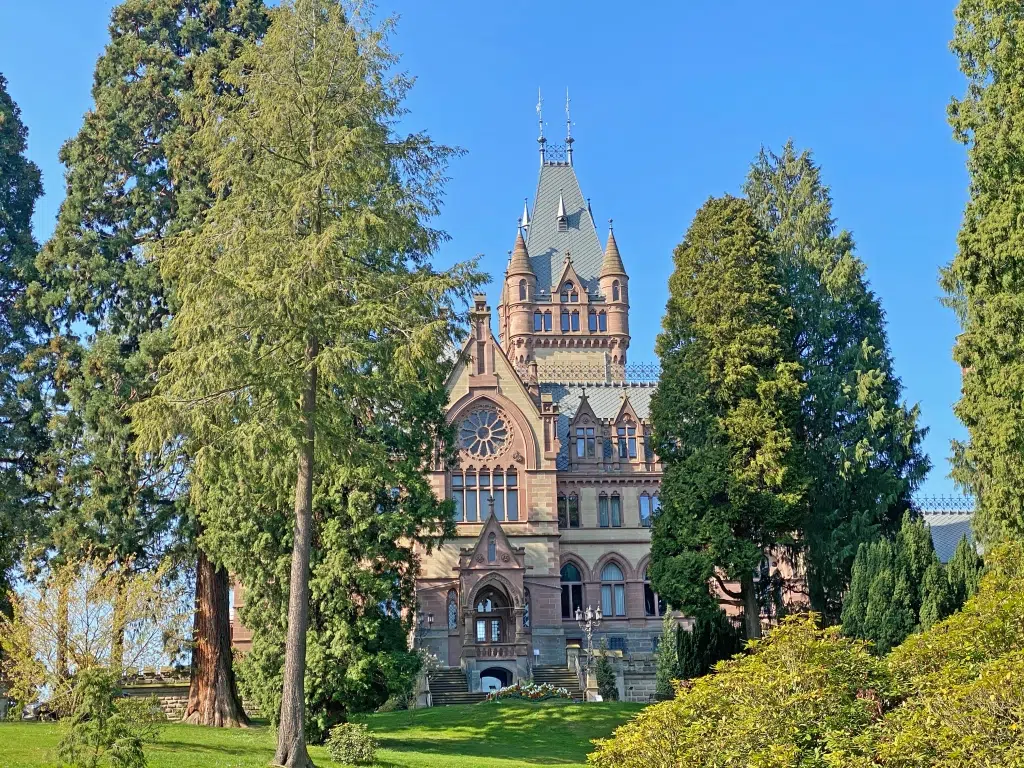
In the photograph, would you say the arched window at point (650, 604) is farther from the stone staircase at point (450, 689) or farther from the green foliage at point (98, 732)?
the green foliage at point (98, 732)

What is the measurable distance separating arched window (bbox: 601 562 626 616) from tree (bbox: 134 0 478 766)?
2899cm

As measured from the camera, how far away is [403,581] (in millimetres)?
27281

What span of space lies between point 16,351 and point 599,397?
2928 centimetres

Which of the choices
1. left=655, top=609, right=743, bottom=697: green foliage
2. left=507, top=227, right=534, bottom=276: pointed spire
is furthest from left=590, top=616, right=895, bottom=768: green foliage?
left=507, top=227, right=534, bottom=276: pointed spire

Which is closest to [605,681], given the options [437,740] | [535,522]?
[535,522]

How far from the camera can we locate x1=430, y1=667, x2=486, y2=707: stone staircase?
128ft

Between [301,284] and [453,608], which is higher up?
[301,284]

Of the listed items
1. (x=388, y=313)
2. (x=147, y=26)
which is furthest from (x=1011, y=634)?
(x=147, y=26)

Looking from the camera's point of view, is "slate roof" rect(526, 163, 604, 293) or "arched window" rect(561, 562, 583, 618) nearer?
"arched window" rect(561, 562, 583, 618)

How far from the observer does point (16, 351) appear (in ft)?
100

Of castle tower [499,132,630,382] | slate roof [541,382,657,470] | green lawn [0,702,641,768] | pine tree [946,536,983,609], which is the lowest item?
green lawn [0,702,641,768]

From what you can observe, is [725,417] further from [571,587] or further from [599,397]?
[599,397]

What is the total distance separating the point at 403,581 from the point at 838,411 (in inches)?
614

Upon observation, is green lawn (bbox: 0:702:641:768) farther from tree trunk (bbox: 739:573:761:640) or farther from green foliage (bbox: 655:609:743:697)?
tree trunk (bbox: 739:573:761:640)
